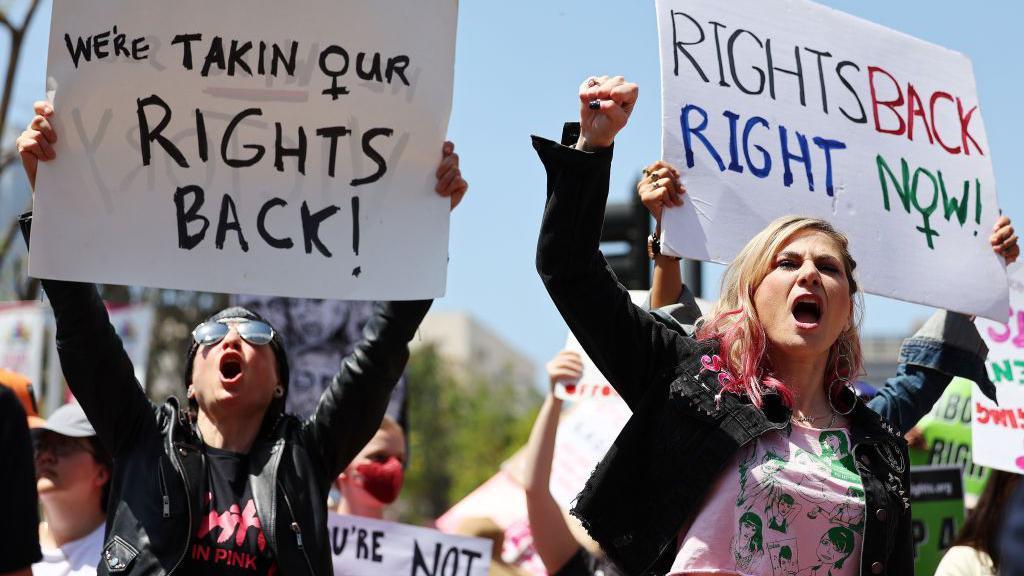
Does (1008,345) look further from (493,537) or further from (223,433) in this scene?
(223,433)

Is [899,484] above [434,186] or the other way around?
the other way around

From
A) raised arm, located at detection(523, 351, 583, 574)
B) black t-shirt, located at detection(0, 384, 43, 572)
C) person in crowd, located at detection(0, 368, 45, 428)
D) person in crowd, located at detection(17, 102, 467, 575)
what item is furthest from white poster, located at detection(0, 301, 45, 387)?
black t-shirt, located at detection(0, 384, 43, 572)

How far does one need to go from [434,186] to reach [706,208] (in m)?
0.73

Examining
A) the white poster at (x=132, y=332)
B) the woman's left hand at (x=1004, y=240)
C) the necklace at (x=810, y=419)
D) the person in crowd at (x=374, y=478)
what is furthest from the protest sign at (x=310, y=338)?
the necklace at (x=810, y=419)

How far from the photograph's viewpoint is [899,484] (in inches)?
106

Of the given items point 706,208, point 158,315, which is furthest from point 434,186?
point 158,315

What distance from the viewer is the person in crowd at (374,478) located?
15.7ft

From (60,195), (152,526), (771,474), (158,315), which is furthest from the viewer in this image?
(158,315)

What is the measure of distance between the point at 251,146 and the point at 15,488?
157 centimetres

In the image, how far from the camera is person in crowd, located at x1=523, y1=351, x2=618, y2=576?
13.7ft

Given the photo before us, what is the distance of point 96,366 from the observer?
10.4ft

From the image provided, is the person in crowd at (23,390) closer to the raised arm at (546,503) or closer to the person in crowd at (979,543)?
the raised arm at (546,503)

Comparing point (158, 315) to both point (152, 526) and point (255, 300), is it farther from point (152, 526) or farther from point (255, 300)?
point (152, 526)

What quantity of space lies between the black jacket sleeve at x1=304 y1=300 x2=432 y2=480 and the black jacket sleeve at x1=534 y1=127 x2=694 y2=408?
0.87 meters
